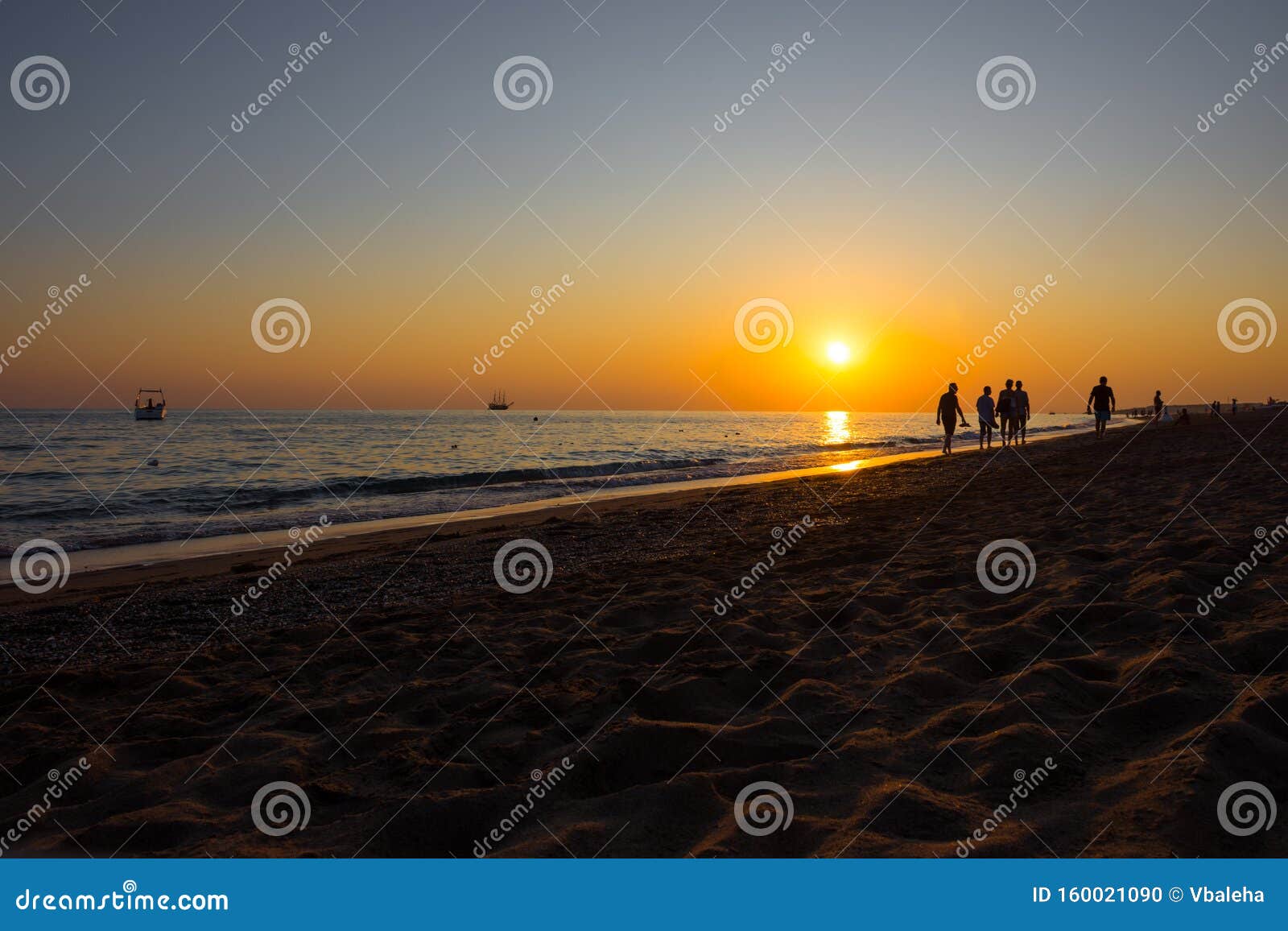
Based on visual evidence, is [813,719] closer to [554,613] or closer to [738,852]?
[738,852]

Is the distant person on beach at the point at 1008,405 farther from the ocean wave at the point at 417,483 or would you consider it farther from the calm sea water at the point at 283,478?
the ocean wave at the point at 417,483

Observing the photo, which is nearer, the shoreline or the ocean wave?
the shoreline

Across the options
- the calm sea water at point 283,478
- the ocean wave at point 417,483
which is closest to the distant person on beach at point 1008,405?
the calm sea water at point 283,478

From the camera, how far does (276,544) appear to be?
40.4 ft

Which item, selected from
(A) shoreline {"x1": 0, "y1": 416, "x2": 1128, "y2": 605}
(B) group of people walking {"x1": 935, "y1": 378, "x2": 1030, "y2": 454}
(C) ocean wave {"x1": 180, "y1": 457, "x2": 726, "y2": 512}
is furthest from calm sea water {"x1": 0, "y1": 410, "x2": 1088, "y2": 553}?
(B) group of people walking {"x1": 935, "y1": 378, "x2": 1030, "y2": 454}

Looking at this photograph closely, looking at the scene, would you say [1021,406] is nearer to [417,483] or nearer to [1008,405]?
[1008,405]

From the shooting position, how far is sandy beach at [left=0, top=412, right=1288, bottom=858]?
9.62 ft

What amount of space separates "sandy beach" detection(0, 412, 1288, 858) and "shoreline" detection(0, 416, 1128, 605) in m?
1.42

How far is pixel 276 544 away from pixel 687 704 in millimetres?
10352

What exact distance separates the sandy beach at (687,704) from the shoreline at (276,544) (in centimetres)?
142

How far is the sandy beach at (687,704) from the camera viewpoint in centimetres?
293

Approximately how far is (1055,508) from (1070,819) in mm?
8293

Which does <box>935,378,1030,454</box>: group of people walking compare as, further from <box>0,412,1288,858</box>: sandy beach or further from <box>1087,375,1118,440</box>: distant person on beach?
<box>0,412,1288,858</box>: sandy beach

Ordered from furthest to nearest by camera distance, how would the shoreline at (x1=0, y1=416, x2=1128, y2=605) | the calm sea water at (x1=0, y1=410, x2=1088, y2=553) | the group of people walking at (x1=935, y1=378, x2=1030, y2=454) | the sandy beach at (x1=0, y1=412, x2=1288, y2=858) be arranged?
1. the group of people walking at (x1=935, y1=378, x2=1030, y2=454)
2. the calm sea water at (x1=0, y1=410, x2=1088, y2=553)
3. the shoreline at (x1=0, y1=416, x2=1128, y2=605)
4. the sandy beach at (x1=0, y1=412, x2=1288, y2=858)
